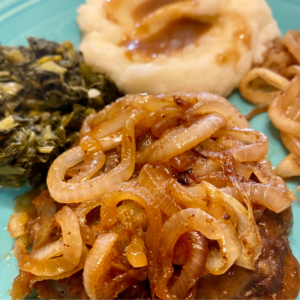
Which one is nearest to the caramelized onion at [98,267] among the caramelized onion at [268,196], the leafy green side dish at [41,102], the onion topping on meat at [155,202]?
the onion topping on meat at [155,202]

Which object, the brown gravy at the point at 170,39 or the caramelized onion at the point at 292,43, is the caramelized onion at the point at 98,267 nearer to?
the brown gravy at the point at 170,39

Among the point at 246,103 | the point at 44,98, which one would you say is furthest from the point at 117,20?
the point at 246,103

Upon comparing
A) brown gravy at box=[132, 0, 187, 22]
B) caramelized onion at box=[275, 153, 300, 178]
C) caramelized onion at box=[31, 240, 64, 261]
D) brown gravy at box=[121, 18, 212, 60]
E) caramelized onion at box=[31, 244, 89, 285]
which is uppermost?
brown gravy at box=[132, 0, 187, 22]

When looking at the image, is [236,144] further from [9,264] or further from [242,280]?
[9,264]

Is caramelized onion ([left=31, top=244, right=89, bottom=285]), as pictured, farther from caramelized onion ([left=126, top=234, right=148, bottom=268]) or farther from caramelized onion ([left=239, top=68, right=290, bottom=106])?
caramelized onion ([left=239, top=68, right=290, bottom=106])

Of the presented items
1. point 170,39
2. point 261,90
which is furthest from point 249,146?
point 170,39

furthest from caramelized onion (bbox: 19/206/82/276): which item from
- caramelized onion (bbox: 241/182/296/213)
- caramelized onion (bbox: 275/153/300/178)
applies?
caramelized onion (bbox: 275/153/300/178)

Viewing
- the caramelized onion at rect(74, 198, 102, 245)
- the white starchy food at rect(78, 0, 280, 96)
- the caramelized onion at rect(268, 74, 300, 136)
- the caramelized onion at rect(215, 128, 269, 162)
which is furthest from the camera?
the white starchy food at rect(78, 0, 280, 96)
